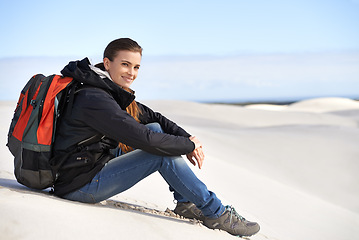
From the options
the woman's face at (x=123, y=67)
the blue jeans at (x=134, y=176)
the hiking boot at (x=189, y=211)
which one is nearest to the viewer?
the blue jeans at (x=134, y=176)

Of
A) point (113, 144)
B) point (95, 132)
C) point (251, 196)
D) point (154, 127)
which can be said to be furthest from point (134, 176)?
point (251, 196)

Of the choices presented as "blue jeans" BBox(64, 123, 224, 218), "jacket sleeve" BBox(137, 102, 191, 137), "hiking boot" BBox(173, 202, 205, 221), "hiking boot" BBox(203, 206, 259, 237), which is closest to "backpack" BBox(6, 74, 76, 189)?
"blue jeans" BBox(64, 123, 224, 218)

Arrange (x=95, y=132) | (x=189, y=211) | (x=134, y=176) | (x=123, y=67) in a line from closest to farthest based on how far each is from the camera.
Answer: (x=95, y=132), (x=134, y=176), (x=123, y=67), (x=189, y=211)

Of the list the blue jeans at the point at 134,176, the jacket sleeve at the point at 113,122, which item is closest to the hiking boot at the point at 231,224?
the blue jeans at the point at 134,176

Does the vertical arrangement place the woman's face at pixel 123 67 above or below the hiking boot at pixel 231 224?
above

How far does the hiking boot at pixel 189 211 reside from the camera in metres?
3.67

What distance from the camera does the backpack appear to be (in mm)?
3188

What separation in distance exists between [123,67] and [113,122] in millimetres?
600

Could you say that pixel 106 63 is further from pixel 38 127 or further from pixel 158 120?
pixel 158 120

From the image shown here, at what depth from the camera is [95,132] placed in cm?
327

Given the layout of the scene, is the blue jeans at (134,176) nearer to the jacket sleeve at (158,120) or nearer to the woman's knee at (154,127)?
the woman's knee at (154,127)

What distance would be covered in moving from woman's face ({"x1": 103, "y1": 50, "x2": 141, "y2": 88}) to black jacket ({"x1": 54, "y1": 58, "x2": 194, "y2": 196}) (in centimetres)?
20

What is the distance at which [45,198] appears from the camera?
3201 mm

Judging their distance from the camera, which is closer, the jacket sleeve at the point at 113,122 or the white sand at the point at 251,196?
the white sand at the point at 251,196
